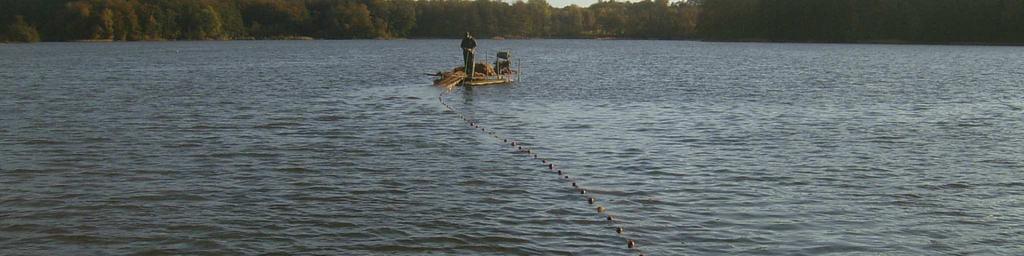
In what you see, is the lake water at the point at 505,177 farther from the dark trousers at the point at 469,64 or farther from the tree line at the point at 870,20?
the tree line at the point at 870,20

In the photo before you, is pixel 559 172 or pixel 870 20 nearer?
pixel 559 172

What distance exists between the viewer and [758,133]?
26.9 metres

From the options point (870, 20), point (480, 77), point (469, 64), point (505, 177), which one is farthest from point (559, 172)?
point (870, 20)

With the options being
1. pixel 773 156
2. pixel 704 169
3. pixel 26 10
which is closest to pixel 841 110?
pixel 773 156

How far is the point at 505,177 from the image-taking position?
62.5 feet

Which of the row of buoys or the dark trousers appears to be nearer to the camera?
the row of buoys

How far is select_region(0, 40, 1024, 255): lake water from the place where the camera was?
13805 mm

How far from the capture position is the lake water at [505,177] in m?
13.8

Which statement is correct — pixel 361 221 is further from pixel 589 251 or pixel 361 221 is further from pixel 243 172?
pixel 243 172

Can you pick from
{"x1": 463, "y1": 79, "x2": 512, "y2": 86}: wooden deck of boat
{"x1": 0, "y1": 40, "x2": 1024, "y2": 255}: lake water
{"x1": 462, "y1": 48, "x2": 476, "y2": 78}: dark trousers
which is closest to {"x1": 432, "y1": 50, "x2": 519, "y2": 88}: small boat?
{"x1": 463, "y1": 79, "x2": 512, "y2": 86}: wooden deck of boat

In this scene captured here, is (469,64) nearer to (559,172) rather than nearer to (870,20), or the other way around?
(559,172)

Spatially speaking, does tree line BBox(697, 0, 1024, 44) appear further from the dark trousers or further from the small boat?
the dark trousers

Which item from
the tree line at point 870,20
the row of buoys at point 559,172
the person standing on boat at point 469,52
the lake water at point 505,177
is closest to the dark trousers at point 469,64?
the person standing on boat at point 469,52

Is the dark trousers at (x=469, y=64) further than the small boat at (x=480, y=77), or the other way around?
the dark trousers at (x=469, y=64)
